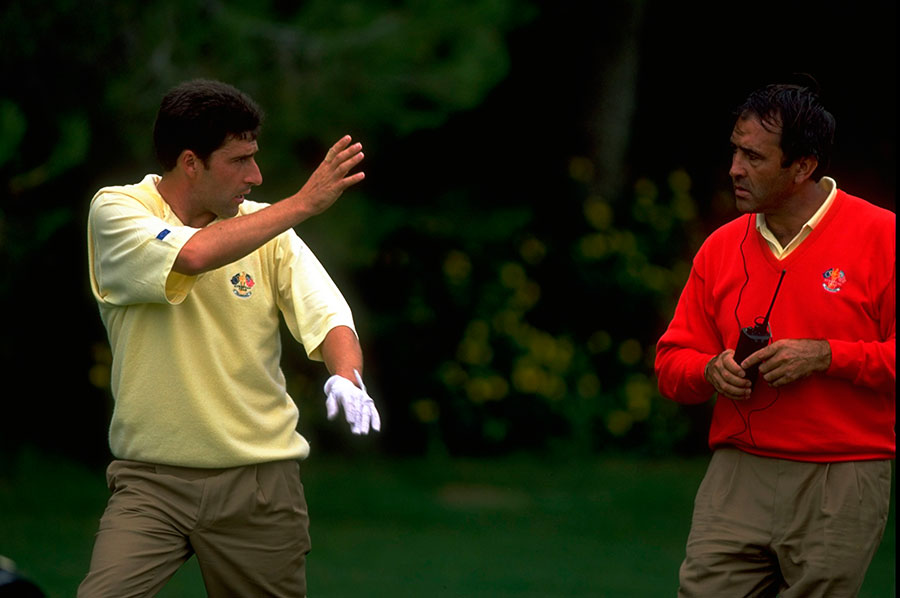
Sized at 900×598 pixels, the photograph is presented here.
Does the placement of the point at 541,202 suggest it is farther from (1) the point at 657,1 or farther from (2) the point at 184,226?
(2) the point at 184,226

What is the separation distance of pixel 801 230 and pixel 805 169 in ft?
0.57

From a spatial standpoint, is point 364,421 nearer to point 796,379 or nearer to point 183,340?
point 183,340

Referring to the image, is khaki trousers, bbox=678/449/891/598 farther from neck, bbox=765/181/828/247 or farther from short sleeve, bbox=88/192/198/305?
short sleeve, bbox=88/192/198/305

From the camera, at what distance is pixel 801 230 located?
416 centimetres

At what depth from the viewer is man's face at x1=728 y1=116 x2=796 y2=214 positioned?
4160 mm

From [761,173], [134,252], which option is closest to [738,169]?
[761,173]

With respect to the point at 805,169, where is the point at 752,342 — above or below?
below

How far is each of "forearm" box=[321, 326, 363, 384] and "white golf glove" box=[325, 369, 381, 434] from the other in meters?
0.11

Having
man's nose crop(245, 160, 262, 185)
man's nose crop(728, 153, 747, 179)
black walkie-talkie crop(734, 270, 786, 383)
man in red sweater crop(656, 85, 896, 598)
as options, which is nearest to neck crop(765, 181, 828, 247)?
man in red sweater crop(656, 85, 896, 598)

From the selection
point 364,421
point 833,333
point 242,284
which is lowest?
point 364,421

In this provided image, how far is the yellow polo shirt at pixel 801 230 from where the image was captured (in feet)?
13.7

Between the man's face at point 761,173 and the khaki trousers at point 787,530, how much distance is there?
71 centimetres

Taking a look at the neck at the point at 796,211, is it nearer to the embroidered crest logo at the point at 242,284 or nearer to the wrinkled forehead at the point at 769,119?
the wrinkled forehead at the point at 769,119

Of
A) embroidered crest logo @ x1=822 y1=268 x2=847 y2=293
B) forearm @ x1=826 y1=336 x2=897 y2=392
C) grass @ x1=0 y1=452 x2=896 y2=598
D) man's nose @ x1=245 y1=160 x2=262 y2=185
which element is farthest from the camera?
grass @ x1=0 y1=452 x2=896 y2=598
